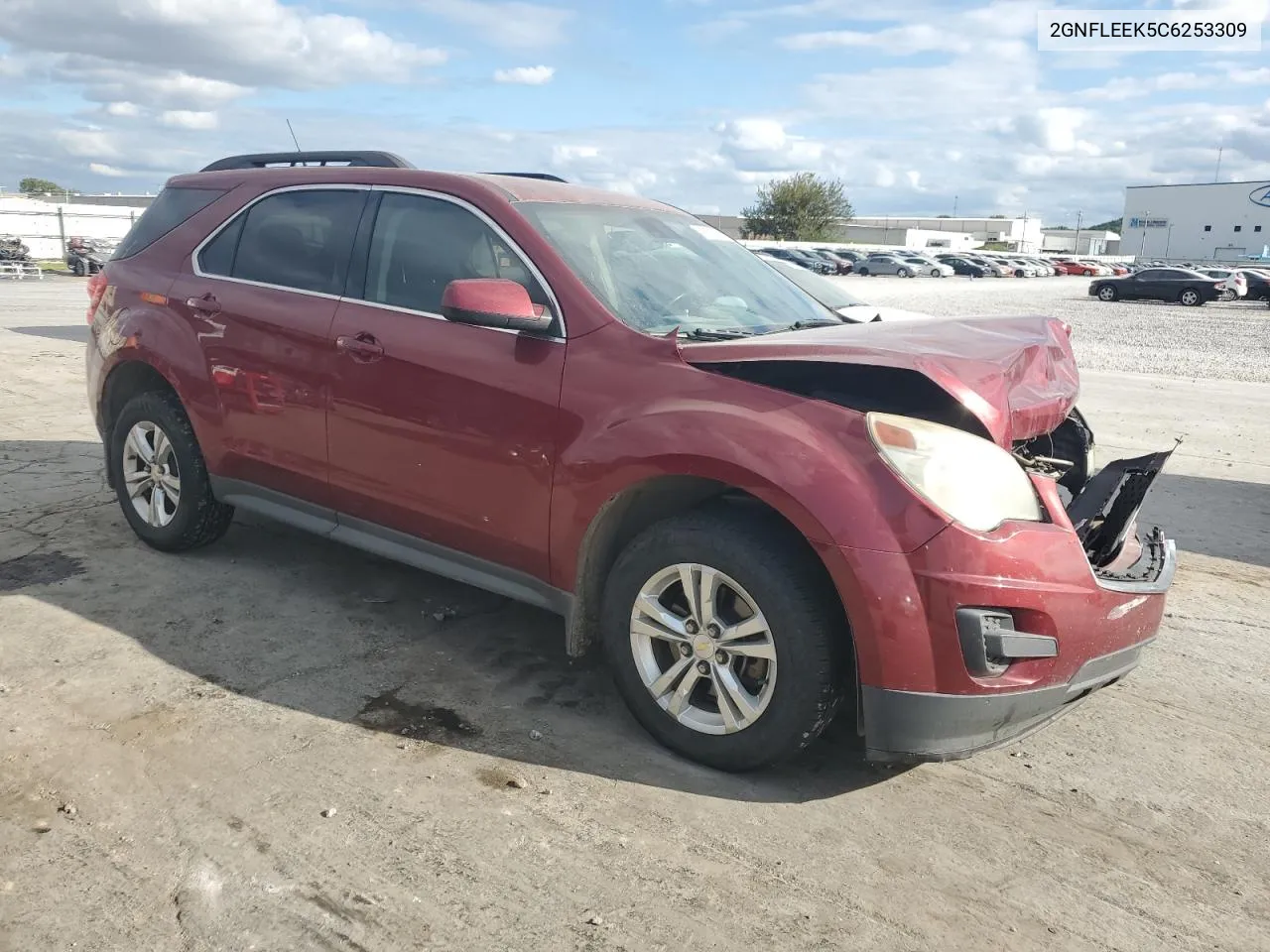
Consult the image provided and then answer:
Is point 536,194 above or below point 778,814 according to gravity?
above

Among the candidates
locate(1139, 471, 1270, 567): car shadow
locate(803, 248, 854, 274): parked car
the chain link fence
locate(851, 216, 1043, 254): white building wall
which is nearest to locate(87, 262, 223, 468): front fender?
locate(1139, 471, 1270, 567): car shadow

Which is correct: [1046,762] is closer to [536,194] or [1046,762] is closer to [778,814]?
[778,814]

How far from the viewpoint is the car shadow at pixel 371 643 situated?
3271 mm

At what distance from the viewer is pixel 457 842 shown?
2.76 meters

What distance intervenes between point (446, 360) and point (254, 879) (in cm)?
180

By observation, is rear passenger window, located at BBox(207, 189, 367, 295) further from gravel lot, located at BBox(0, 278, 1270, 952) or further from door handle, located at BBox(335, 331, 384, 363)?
gravel lot, located at BBox(0, 278, 1270, 952)

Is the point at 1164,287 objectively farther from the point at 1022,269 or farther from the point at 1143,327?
the point at 1022,269

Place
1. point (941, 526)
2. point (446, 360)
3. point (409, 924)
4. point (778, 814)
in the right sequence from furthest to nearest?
point (446, 360) < point (778, 814) < point (941, 526) < point (409, 924)

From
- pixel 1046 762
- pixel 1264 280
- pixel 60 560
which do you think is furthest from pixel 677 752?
pixel 1264 280

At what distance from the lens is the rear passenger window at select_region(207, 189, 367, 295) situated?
4137 millimetres

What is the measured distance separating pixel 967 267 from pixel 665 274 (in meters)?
58.4

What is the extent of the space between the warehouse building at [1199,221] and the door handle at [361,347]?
109 metres

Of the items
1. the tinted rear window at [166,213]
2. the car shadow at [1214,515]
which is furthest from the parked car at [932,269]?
the tinted rear window at [166,213]

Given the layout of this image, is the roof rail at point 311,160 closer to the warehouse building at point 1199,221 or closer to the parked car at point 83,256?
the parked car at point 83,256
